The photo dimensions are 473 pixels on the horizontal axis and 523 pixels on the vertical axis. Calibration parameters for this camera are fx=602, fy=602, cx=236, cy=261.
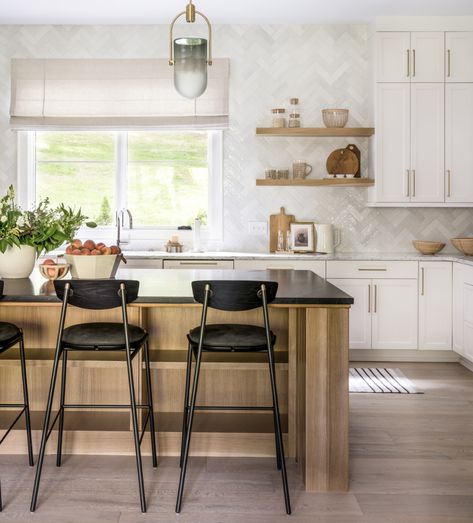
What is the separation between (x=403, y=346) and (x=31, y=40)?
14.0 feet

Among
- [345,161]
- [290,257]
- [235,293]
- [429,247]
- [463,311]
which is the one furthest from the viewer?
[345,161]

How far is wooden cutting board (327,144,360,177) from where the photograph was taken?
17.7 ft

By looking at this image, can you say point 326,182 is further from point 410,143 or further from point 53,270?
point 53,270

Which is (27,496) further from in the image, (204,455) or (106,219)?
(106,219)

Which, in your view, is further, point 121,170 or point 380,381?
point 121,170

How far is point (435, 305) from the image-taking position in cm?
496

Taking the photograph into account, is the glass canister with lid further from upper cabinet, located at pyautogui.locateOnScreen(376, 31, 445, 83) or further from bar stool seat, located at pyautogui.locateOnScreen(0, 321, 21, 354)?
bar stool seat, located at pyautogui.locateOnScreen(0, 321, 21, 354)

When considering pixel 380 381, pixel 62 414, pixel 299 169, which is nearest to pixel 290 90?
pixel 299 169

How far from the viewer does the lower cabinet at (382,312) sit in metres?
4.95

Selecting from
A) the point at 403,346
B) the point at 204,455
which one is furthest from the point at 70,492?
the point at 403,346

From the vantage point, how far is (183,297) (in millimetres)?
2596

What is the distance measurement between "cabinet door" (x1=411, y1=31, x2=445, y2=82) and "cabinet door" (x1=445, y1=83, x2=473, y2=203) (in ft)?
0.55

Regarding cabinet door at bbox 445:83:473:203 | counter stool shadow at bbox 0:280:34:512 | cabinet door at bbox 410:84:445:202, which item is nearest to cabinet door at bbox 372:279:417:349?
cabinet door at bbox 410:84:445:202

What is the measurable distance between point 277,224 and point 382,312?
126cm
